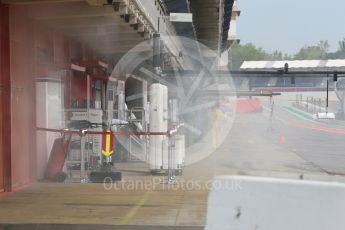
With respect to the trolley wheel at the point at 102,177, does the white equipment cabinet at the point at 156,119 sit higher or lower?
higher

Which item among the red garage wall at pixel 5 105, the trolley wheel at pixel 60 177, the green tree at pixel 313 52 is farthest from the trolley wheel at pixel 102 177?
the green tree at pixel 313 52

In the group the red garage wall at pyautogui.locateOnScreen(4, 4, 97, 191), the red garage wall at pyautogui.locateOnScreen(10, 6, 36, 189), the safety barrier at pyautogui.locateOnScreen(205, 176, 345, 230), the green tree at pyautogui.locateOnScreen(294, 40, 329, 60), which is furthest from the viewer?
the green tree at pyautogui.locateOnScreen(294, 40, 329, 60)

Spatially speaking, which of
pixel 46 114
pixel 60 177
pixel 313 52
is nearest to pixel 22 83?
pixel 46 114

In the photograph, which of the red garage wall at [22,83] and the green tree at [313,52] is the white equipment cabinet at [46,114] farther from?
the green tree at [313,52]

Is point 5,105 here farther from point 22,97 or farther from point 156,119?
point 156,119

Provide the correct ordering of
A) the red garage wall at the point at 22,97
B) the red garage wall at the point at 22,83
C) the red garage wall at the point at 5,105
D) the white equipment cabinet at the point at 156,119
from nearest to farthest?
1. the red garage wall at the point at 5,105
2. the red garage wall at the point at 22,83
3. the red garage wall at the point at 22,97
4. the white equipment cabinet at the point at 156,119

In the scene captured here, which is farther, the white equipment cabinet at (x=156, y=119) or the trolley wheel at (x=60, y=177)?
the white equipment cabinet at (x=156, y=119)

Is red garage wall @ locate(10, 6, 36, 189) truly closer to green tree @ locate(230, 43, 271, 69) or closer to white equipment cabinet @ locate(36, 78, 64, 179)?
white equipment cabinet @ locate(36, 78, 64, 179)

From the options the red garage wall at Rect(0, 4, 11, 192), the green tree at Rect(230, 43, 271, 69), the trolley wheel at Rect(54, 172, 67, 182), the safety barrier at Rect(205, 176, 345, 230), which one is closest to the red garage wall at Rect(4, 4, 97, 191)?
the red garage wall at Rect(0, 4, 11, 192)

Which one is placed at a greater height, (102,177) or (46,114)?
(46,114)

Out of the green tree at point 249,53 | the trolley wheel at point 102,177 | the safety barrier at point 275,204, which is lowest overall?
the trolley wheel at point 102,177

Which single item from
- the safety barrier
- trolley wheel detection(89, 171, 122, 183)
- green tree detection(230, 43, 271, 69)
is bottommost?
trolley wheel detection(89, 171, 122, 183)

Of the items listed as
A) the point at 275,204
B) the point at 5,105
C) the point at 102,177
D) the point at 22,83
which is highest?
the point at 22,83

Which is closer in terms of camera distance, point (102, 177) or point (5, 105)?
point (5, 105)
